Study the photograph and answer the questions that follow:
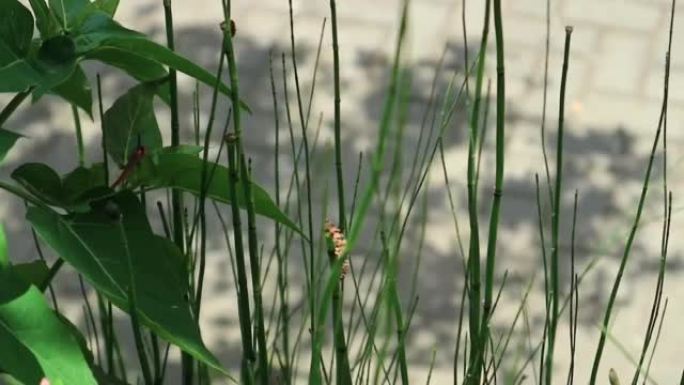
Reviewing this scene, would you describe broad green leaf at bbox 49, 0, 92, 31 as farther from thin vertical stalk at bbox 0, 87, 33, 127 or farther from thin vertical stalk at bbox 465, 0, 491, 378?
thin vertical stalk at bbox 465, 0, 491, 378

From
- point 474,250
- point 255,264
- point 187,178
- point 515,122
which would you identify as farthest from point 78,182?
point 515,122

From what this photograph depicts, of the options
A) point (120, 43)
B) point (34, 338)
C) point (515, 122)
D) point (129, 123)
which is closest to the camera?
point (34, 338)

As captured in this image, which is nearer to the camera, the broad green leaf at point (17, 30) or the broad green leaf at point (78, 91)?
the broad green leaf at point (17, 30)

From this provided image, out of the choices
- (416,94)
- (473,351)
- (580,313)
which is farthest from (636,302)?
(473,351)

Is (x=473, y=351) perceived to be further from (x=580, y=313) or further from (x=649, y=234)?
(x=649, y=234)

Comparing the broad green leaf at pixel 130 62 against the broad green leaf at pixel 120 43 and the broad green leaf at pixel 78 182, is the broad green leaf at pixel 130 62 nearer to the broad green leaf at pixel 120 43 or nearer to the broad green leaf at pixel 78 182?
the broad green leaf at pixel 120 43

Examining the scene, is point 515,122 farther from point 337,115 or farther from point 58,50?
point 58,50

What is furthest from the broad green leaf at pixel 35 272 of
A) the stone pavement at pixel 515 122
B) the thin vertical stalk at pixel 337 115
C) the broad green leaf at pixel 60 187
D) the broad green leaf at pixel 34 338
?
the stone pavement at pixel 515 122
